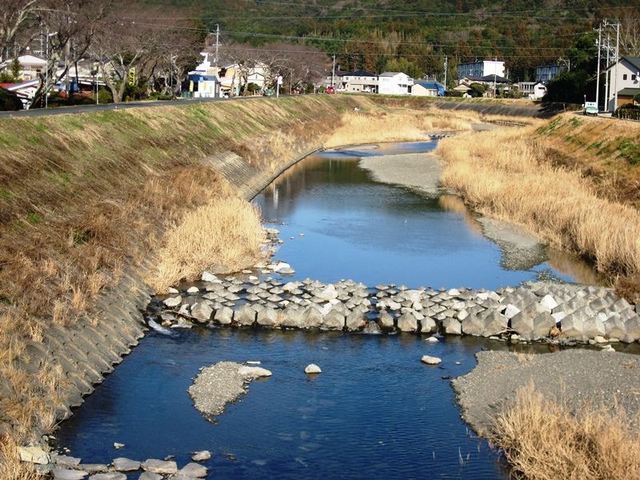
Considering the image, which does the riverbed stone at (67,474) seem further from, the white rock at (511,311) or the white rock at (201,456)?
the white rock at (511,311)

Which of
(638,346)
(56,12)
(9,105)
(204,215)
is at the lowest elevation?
(638,346)

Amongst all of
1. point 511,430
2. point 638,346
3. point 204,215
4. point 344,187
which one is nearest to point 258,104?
point 344,187

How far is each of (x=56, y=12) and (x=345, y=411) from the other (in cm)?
3772

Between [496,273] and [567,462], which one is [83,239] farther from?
[567,462]

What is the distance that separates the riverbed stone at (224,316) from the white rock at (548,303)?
25.1 feet

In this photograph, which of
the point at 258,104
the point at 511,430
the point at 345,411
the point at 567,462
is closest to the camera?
the point at 567,462

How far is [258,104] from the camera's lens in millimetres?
72438

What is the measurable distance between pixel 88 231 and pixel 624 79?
7295cm

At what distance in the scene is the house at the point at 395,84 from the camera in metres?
156

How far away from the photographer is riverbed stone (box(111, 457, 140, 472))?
12930mm

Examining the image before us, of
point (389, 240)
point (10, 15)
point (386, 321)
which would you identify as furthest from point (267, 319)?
point (10, 15)

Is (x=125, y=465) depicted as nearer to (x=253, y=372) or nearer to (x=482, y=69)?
(x=253, y=372)

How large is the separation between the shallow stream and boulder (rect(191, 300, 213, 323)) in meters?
0.61

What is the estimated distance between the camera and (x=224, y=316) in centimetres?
2116
